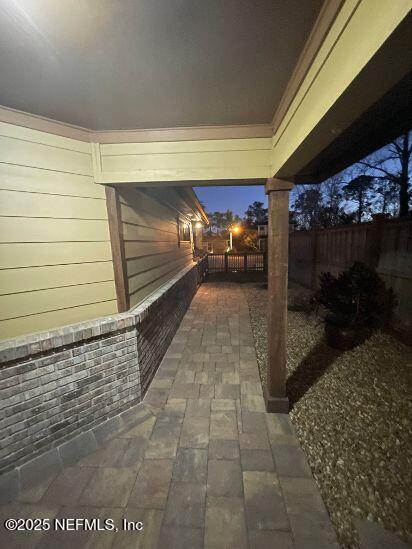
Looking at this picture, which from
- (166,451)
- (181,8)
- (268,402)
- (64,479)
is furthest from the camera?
(268,402)

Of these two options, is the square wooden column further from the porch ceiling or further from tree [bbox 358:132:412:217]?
tree [bbox 358:132:412:217]

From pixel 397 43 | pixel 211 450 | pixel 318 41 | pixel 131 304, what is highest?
pixel 318 41

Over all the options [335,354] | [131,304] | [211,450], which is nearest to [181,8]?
[131,304]

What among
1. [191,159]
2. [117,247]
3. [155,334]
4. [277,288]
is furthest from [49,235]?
[277,288]

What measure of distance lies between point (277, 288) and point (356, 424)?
5.23 ft

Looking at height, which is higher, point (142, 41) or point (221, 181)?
point (142, 41)

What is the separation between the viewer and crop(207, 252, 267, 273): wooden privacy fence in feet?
44.8

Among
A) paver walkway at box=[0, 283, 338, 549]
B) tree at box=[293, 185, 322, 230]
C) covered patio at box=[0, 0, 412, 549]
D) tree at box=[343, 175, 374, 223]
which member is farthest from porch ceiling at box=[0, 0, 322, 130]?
tree at box=[293, 185, 322, 230]

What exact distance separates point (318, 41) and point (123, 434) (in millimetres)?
3374

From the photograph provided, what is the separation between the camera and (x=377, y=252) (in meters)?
4.25

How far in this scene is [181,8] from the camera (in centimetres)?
103

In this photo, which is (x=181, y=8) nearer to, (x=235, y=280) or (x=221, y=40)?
(x=221, y=40)

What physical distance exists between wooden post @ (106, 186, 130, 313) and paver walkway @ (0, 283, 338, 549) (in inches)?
51.9

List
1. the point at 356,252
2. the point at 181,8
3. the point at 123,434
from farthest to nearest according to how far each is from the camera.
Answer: the point at 356,252
the point at 123,434
the point at 181,8
